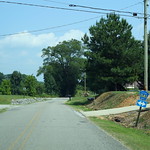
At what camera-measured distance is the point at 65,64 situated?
107m

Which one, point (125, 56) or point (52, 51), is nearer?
point (125, 56)

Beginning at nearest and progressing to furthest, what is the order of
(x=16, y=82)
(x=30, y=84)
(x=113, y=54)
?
1. (x=113, y=54)
2. (x=30, y=84)
3. (x=16, y=82)

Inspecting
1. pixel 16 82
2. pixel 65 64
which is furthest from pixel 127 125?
pixel 16 82

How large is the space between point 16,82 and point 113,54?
82870 mm

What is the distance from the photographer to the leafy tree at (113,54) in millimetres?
43750

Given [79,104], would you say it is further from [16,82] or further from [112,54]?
[16,82]

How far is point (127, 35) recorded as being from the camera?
45.1 meters

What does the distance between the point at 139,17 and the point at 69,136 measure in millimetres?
11503

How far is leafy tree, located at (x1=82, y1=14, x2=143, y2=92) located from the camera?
43.8m

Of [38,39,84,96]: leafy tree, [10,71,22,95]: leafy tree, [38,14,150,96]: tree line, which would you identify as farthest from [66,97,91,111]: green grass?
[10,71,22,95]: leafy tree

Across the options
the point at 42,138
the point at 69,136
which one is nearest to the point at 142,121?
the point at 69,136

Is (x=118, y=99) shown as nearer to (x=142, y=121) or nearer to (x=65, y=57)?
(x=142, y=121)

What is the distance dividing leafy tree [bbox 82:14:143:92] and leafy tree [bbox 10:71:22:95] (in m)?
77.1

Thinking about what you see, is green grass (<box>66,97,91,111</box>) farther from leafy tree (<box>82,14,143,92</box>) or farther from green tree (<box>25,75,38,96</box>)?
green tree (<box>25,75,38,96</box>)
